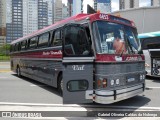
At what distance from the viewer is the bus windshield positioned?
6.98 meters

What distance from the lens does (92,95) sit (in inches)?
271

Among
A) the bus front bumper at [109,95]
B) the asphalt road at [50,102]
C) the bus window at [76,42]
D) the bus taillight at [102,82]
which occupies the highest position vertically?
the bus window at [76,42]

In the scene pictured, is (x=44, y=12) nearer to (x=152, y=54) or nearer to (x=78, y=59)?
(x=152, y=54)

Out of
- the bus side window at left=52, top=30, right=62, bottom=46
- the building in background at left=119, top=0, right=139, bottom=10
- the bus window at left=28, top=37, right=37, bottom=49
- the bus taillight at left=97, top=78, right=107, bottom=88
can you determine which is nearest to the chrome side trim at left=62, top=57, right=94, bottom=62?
the bus taillight at left=97, top=78, right=107, bottom=88

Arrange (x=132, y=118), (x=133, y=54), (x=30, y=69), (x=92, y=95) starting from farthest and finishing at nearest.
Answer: (x=30, y=69), (x=133, y=54), (x=92, y=95), (x=132, y=118)

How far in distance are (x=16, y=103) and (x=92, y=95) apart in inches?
112

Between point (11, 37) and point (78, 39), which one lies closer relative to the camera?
point (78, 39)

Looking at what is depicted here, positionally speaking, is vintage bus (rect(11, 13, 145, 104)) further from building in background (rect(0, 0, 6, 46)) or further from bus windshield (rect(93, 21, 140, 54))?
building in background (rect(0, 0, 6, 46))

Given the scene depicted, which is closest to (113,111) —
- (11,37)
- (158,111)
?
(158,111)

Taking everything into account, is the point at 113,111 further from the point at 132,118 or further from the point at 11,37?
the point at 11,37

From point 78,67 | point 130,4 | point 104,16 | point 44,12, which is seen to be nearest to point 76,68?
point 78,67

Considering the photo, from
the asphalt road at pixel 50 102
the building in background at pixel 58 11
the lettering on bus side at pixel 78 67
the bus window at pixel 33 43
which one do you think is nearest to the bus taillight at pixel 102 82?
the lettering on bus side at pixel 78 67

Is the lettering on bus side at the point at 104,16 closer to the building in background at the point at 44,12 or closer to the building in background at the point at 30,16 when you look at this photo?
the building in background at the point at 44,12

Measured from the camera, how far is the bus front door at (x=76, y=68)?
666cm
